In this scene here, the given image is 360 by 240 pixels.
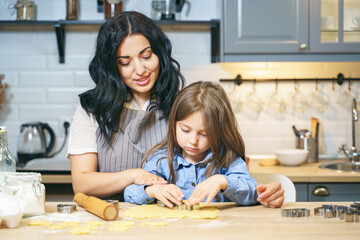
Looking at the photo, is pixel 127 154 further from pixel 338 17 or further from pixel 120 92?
pixel 338 17

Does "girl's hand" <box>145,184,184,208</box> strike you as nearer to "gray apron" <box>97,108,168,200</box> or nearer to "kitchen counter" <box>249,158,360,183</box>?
"gray apron" <box>97,108,168,200</box>

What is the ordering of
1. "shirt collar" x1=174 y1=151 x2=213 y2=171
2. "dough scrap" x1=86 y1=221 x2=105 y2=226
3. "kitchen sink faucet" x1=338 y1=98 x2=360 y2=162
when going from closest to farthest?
"dough scrap" x1=86 y1=221 x2=105 y2=226, "shirt collar" x1=174 y1=151 x2=213 y2=171, "kitchen sink faucet" x1=338 y1=98 x2=360 y2=162

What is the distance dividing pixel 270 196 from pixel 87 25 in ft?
6.96

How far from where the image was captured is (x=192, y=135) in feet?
5.44

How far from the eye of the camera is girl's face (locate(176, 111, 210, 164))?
1663mm

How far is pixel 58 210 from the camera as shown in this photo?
1.49m

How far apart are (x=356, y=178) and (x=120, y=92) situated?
141 centimetres

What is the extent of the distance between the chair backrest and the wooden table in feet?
1.77

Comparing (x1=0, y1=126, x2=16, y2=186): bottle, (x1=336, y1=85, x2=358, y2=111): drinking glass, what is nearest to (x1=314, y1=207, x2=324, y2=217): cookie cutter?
(x1=0, y1=126, x2=16, y2=186): bottle

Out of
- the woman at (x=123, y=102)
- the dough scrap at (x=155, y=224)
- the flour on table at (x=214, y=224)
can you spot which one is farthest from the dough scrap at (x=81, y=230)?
the woman at (x=123, y=102)

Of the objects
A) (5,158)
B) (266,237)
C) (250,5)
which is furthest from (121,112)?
(250,5)

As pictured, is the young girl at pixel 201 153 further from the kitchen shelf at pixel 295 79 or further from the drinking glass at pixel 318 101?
the drinking glass at pixel 318 101

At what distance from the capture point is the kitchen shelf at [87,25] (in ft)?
10.4

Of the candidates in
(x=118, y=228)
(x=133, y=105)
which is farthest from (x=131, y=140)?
(x=118, y=228)
